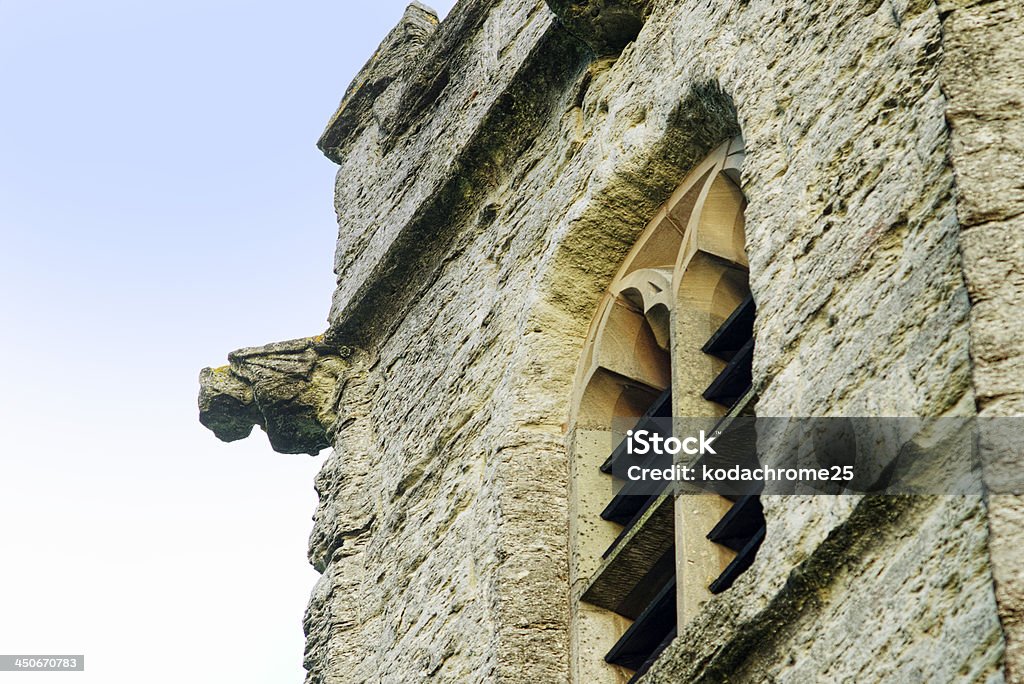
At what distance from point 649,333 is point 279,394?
2466 millimetres

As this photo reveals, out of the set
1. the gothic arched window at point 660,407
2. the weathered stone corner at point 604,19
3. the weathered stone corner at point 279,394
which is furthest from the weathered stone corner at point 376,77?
the gothic arched window at point 660,407

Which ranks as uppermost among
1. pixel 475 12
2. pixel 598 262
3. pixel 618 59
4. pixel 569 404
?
pixel 475 12

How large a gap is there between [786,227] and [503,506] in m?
1.55

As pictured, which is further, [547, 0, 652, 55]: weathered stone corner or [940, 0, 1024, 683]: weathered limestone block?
[547, 0, 652, 55]: weathered stone corner

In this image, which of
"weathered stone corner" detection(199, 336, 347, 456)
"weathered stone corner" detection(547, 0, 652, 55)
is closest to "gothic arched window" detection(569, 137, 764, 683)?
"weathered stone corner" detection(547, 0, 652, 55)

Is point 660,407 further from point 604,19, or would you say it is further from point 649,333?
point 604,19

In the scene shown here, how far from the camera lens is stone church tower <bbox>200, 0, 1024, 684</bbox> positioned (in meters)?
3.31

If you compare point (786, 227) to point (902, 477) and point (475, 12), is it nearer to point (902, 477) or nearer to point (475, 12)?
point (902, 477)

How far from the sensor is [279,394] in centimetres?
762

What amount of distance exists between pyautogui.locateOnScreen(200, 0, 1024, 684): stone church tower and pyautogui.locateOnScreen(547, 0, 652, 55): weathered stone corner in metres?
0.02

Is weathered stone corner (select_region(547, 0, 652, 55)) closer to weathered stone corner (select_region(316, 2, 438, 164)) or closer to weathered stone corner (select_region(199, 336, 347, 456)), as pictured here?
weathered stone corner (select_region(199, 336, 347, 456))

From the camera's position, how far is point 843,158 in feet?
13.3

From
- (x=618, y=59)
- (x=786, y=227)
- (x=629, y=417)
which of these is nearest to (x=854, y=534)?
(x=786, y=227)

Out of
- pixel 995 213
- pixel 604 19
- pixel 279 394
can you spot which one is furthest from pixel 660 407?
pixel 279 394
